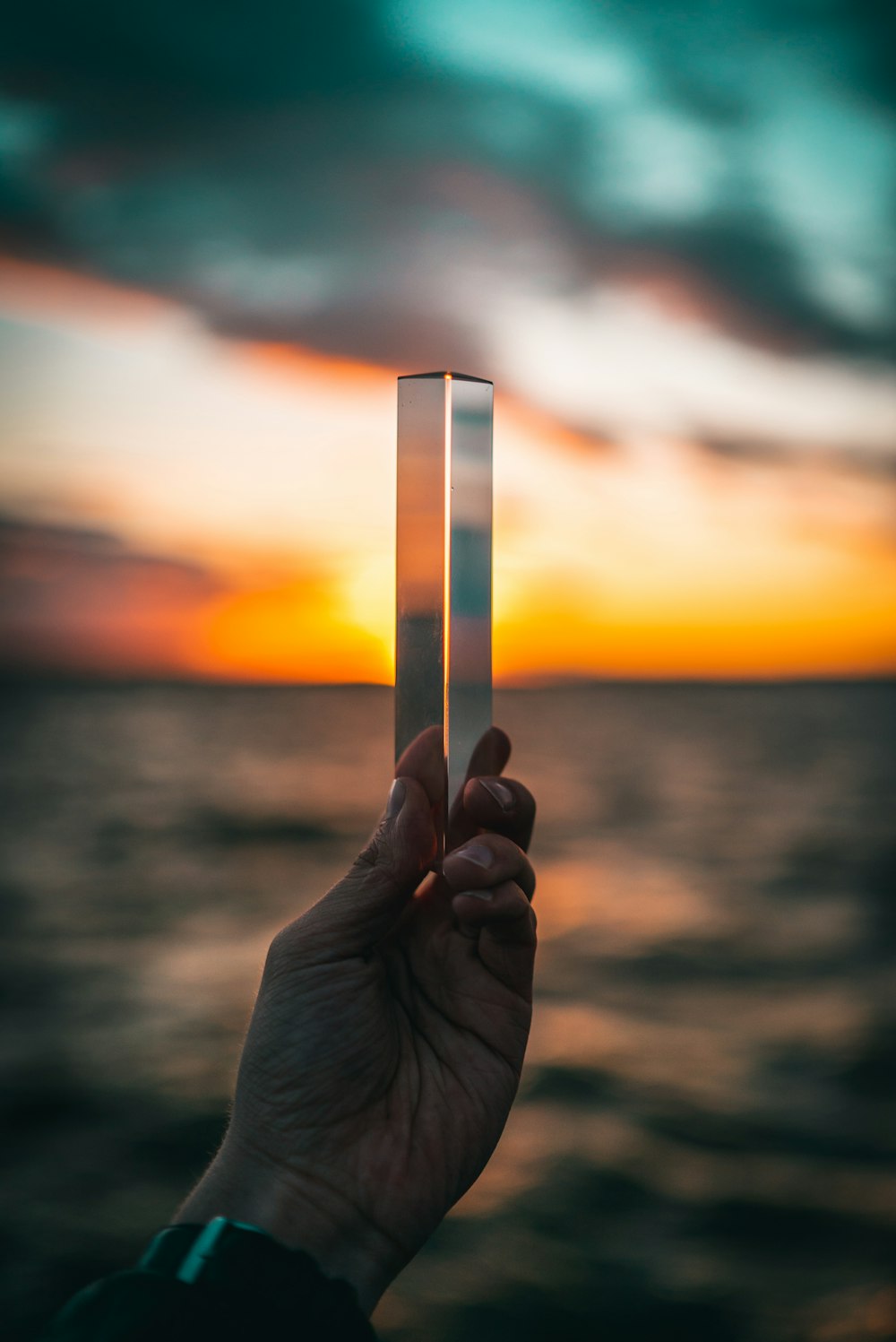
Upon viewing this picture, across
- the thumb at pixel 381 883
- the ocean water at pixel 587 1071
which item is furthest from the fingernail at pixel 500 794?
the ocean water at pixel 587 1071

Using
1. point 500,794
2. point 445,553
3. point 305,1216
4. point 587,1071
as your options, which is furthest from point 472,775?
point 587,1071

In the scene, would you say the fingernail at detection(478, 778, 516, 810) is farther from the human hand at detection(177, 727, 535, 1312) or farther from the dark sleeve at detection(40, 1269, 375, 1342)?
the dark sleeve at detection(40, 1269, 375, 1342)

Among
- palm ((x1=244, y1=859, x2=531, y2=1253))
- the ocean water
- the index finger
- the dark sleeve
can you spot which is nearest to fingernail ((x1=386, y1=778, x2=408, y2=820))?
the index finger

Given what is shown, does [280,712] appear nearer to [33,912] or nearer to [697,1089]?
[33,912]

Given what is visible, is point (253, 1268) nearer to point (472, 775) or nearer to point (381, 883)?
point (381, 883)

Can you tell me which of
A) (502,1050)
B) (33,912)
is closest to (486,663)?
(502,1050)

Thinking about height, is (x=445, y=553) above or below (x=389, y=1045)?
above

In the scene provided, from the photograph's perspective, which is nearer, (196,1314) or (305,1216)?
(196,1314)
